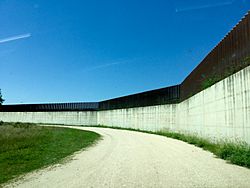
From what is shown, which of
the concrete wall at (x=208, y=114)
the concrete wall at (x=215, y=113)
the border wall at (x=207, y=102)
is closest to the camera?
the concrete wall at (x=215, y=113)

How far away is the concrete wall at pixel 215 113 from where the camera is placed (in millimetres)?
10142

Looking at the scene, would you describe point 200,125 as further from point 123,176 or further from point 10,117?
point 10,117

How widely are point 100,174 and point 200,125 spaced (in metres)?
11.3

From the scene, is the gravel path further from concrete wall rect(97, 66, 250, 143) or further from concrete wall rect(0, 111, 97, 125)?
concrete wall rect(0, 111, 97, 125)

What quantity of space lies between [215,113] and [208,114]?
1.46 meters

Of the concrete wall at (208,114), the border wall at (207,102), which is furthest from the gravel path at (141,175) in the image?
the border wall at (207,102)

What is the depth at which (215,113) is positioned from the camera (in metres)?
13.9

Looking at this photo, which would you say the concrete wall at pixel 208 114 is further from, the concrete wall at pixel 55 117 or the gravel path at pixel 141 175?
the concrete wall at pixel 55 117

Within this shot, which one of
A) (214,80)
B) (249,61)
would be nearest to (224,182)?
(249,61)

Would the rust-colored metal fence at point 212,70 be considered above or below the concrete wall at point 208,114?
above

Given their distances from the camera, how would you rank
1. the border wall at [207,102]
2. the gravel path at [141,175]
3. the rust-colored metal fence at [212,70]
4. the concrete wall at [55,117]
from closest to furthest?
the gravel path at [141,175] < the border wall at [207,102] < the rust-colored metal fence at [212,70] < the concrete wall at [55,117]

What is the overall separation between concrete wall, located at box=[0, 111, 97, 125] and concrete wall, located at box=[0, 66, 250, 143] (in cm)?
634

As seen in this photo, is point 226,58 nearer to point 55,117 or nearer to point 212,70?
point 212,70

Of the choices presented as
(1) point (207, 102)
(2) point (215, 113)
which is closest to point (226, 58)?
(2) point (215, 113)
